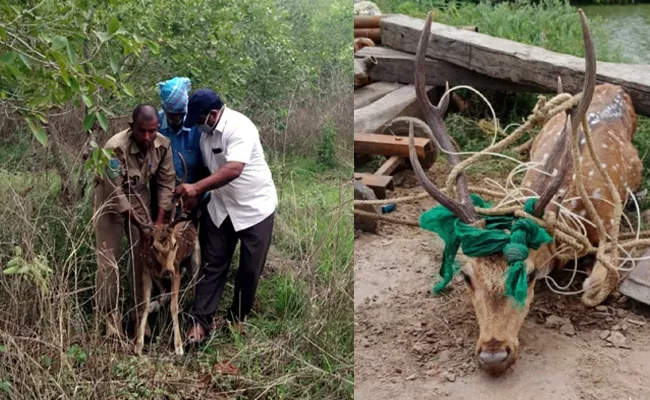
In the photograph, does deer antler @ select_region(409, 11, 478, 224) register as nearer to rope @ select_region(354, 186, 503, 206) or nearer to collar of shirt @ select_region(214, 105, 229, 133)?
rope @ select_region(354, 186, 503, 206)

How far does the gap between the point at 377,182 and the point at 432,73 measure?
1.66 metres

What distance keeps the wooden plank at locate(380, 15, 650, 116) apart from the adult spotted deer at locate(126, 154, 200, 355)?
2.60m

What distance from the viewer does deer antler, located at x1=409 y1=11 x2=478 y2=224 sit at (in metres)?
3.36

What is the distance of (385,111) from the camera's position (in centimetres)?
521

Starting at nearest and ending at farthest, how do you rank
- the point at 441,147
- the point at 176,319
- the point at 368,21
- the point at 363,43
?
the point at 176,319 < the point at 441,147 < the point at 363,43 < the point at 368,21

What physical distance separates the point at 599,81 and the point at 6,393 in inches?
149

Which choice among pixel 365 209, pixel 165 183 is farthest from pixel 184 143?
pixel 365 209

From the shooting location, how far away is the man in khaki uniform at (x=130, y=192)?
3504mm

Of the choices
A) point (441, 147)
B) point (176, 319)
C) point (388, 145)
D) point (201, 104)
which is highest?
point (201, 104)

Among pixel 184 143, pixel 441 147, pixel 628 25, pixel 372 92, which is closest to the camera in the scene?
pixel 441 147

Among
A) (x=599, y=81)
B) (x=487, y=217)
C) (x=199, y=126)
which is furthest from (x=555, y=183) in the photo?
(x=599, y=81)

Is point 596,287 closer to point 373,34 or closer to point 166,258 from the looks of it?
point 166,258

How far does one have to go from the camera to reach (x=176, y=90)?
3.60m

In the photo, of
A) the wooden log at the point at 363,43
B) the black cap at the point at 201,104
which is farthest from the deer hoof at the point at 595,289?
the wooden log at the point at 363,43
